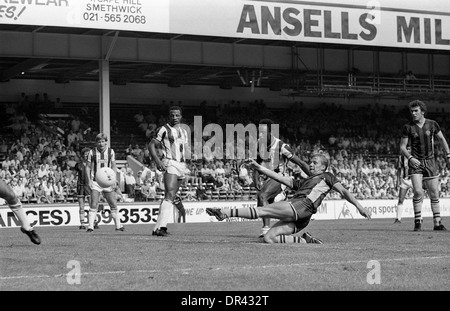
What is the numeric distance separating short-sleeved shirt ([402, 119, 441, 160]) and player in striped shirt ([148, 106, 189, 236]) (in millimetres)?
4690

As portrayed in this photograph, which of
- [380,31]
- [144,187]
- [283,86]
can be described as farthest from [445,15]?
[144,187]

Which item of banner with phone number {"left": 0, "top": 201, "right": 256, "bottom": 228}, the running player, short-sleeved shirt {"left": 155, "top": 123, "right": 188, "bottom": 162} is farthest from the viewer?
banner with phone number {"left": 0, "top": 201, "right": 256, "bottom": 228}

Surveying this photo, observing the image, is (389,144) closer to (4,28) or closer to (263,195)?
(4,28)

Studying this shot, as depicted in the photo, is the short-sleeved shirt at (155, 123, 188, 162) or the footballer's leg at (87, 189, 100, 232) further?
the footballer's leg at (87, 189, 100, 232)

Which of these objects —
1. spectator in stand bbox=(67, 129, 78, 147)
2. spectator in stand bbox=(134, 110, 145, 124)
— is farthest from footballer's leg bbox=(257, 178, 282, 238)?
spectator in stand bbox=(134, 110, 145, 124)

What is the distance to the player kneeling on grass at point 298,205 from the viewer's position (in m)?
13.8

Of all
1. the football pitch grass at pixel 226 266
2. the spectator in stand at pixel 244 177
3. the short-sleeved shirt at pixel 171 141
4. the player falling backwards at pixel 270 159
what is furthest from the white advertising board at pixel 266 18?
the football pitch grass at pixel 226 266

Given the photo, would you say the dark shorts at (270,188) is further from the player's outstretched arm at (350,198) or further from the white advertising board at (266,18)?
the white advertising board at (266,18)

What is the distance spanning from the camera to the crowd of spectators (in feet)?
120

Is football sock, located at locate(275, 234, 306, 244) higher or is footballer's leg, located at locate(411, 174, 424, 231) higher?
footballer's leg, located at locate(411, 174, 424, 231)

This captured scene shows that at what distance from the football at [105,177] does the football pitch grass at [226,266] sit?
5.30 metres

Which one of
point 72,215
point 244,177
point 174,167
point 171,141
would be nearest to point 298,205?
point 174,167

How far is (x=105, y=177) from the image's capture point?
20.4 m

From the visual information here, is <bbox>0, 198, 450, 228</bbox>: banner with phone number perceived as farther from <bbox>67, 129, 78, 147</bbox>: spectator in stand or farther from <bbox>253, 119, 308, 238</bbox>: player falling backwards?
<bbox>253, 119, 308, 238</bbox>: player falling backwards
